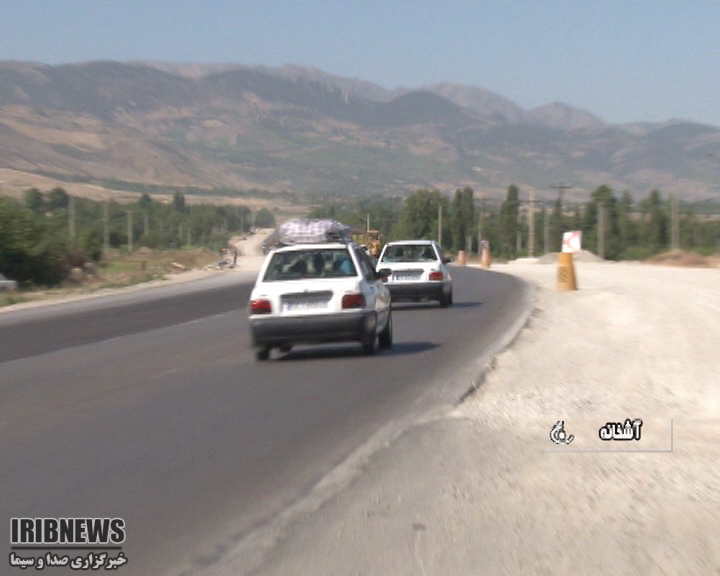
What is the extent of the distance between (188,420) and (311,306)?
5183 millimetres

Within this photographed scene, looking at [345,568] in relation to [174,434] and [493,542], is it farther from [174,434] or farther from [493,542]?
[174,434]

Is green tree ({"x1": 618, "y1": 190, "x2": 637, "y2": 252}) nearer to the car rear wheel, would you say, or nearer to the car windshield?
the car windshield

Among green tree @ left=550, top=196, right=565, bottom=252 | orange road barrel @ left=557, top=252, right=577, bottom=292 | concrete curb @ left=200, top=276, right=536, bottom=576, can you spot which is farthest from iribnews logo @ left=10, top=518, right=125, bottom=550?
green tree @ left=550, top=196, right=565, bottom=252

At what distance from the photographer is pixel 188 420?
38.1 ft

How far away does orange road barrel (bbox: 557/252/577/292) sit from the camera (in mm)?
35031

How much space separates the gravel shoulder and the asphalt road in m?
0.54

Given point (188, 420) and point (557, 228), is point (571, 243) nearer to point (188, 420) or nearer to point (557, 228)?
point (188, 420)

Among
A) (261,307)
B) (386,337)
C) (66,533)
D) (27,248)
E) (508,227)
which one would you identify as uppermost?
(508,227)

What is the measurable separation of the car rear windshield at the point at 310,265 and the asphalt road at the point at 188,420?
1147 millimetres

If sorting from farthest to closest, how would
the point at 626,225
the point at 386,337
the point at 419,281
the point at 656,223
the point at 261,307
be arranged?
the point at 626,225 → the point at 656,223 → the point at 419,281 → the point at 386,337 → the point at 261,307

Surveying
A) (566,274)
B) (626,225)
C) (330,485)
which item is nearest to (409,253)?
(566,274)

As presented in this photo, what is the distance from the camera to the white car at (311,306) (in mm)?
16516

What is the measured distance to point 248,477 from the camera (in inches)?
347

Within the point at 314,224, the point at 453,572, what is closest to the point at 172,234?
the point at 314,224
